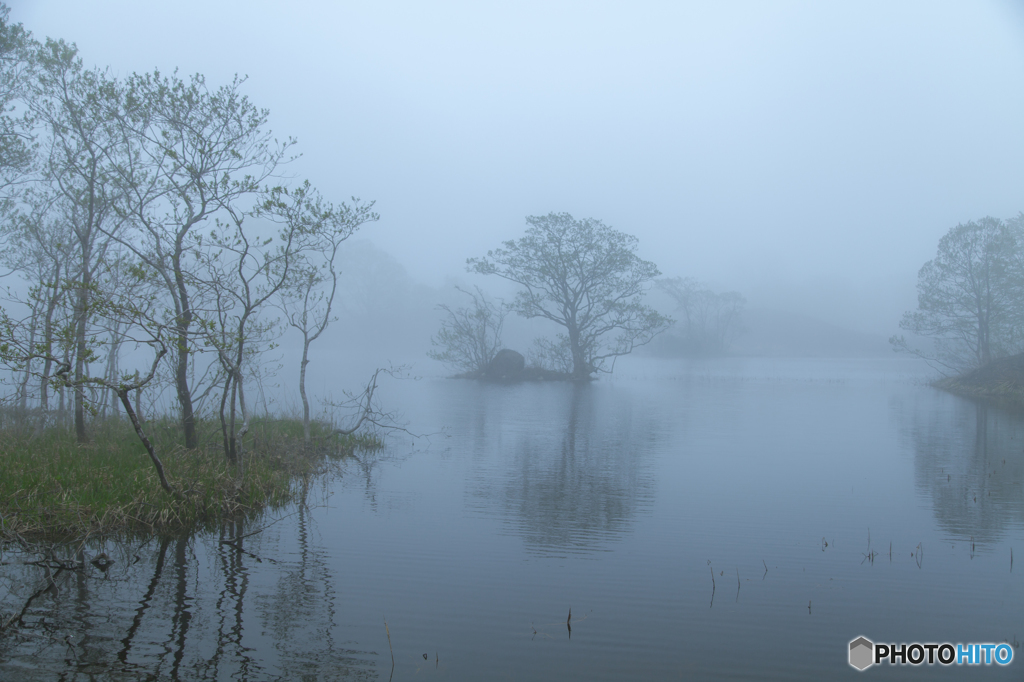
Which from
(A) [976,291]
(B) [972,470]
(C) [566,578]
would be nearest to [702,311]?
(A) [976,291]

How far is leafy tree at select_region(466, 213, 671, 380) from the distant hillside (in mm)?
33657

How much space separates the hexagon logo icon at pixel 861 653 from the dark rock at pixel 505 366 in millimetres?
30163

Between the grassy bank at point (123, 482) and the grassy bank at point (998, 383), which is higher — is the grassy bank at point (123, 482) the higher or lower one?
the lower one

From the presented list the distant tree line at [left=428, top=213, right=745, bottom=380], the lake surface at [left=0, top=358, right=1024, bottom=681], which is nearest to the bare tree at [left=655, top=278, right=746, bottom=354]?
the distant tree line at [left=428, top=213, right=745, bottom=380]

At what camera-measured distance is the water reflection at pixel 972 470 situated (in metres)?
8.73

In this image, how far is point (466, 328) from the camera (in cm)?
3578

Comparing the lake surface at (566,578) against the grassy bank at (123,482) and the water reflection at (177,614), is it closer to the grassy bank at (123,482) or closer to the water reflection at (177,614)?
the water reflection at (177,614)

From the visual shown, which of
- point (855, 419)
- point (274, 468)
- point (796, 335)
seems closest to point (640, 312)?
point (855, 419)

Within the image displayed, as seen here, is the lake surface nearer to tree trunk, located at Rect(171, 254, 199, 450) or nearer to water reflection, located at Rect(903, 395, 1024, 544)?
water reflection, located at Rect(903, 395, 1024, 544)

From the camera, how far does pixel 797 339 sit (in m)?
78.9

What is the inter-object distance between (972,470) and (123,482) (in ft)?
45.8

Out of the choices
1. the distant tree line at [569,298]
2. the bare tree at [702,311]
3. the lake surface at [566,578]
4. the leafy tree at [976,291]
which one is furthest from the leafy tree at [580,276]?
the bare tree at [702,311]

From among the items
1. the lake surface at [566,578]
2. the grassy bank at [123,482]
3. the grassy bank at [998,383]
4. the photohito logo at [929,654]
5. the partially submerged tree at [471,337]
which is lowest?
the photohito logo at [929,654]

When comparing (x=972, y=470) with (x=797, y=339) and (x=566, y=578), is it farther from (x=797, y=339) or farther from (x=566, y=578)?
(x=797, y=339)
